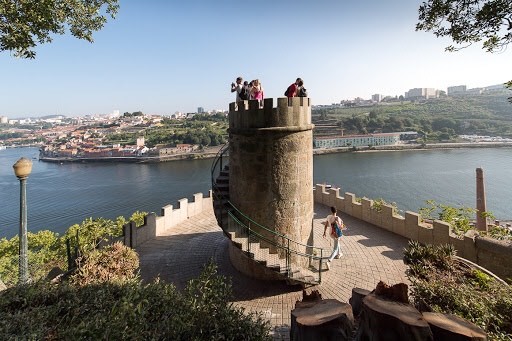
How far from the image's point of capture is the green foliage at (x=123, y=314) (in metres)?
2.92

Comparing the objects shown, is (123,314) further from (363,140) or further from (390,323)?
(363,140)

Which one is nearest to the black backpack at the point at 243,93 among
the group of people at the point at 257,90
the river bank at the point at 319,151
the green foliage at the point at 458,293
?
the group of people at the point at 257,90

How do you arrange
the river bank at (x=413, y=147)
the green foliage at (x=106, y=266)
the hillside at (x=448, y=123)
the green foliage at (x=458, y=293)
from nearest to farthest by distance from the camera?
1. the green foliage at (x=458, y=293)
2. the green foliage at (x=106, y=266)
3. the river bank at (x=413, y=147)
4. the hillside at (x=448, y=123)

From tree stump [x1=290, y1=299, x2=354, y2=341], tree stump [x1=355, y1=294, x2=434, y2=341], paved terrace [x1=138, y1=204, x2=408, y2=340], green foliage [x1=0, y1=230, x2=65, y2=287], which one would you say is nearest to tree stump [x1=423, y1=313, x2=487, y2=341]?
tree stump [x1=355, y1=294, x2=434, y2=341]

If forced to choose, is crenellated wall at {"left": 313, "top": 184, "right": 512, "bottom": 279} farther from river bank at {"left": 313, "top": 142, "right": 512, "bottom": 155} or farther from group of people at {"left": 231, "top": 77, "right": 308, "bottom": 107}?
river bank at {"left": 313, "top": 142, "right": 512, "bottom": 155}

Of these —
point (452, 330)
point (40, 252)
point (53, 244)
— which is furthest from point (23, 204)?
point (53, 244)

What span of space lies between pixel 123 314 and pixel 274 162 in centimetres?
515

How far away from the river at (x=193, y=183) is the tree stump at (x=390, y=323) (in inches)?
1109

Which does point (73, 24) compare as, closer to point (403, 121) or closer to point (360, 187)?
point (360, 187)

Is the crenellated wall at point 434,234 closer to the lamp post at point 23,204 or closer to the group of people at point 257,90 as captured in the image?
the group of people at point 257,90

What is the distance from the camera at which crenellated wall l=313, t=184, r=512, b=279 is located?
315 inches

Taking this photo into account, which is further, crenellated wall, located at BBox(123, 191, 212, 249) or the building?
the building

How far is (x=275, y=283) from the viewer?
789 centimetres

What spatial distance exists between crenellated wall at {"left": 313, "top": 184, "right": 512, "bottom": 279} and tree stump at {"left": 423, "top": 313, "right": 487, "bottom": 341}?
6.54 meters
